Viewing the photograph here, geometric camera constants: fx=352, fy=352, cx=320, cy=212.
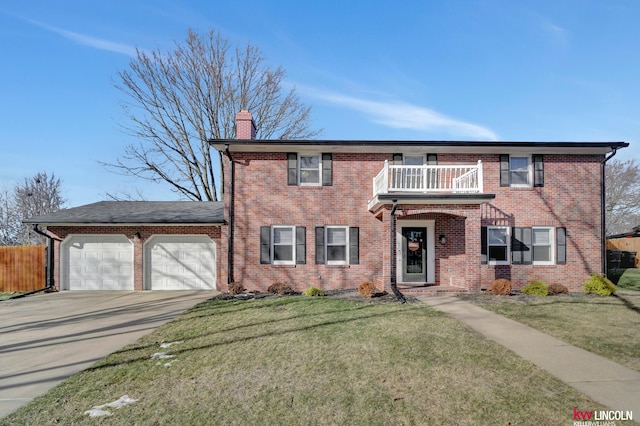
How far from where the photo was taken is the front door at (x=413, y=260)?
1322cm

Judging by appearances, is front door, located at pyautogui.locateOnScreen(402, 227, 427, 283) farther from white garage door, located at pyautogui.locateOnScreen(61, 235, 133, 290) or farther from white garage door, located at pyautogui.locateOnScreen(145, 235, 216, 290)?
white garage door, located at pyautogui.locateOnScreen(61, 235, 133, 290)

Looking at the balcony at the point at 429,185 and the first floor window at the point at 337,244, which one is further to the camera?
the first floor window at the point at 337,244

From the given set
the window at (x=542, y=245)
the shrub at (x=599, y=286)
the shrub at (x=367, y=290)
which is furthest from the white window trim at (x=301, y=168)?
the shrub at (x=599, y=286)

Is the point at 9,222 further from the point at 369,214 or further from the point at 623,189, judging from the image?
the point at 623,189

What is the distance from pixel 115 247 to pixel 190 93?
43.0ft

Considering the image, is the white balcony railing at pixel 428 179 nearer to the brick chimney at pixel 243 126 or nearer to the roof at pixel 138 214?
the brick chimney at pixel 243 126

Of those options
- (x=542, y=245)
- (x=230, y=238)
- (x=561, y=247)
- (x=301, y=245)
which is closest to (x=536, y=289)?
(x=542, y=245)

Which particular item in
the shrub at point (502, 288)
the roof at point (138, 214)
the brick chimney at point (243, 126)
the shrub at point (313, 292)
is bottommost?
the shrub at point (313, 292)

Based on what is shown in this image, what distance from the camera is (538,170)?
13.1 m

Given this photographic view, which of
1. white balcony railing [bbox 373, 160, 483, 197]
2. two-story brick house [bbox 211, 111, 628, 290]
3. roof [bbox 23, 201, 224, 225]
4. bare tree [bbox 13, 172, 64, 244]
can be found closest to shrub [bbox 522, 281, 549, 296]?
two-story brick house [bbox 211, 111, 628, 290]

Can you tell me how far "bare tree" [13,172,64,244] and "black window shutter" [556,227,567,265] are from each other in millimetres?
36041

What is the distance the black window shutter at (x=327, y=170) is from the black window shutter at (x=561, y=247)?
8650 mm

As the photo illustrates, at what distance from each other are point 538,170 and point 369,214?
6.55 m

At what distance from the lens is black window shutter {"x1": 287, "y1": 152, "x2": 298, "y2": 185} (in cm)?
1305
